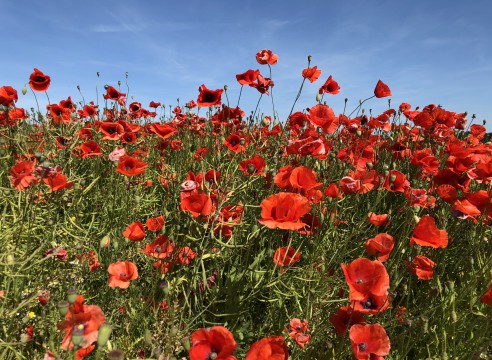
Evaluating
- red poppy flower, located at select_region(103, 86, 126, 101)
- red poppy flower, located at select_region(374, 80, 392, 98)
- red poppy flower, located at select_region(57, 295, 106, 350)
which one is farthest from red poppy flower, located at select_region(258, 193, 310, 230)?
red poppy flower, located at select_region(103, 86, 126, 101)

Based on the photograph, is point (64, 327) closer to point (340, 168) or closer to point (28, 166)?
point (28, 166)

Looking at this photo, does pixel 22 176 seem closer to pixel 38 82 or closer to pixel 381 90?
pixel 38 82

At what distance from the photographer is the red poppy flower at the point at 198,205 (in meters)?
1.75

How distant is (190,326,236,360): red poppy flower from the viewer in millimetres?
1065

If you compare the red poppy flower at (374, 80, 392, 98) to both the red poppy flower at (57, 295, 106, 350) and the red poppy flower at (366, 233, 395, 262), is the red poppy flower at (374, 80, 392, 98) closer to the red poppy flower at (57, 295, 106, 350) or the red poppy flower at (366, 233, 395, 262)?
the red poppy flower at (366, 233, 395, 262)

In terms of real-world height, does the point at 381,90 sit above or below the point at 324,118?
above

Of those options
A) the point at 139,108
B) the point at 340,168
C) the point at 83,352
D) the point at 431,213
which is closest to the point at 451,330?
the point at 431,213

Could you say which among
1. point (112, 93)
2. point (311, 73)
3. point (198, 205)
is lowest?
point (198, 205)

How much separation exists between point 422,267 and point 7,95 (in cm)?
362

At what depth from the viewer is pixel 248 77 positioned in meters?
2.94

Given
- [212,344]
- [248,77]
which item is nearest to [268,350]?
[212,344]

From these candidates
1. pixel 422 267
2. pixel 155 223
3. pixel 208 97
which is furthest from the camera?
pixel 208 97

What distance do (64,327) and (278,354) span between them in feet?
2.60

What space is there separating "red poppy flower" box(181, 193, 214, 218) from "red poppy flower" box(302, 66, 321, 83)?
1.64 metres
